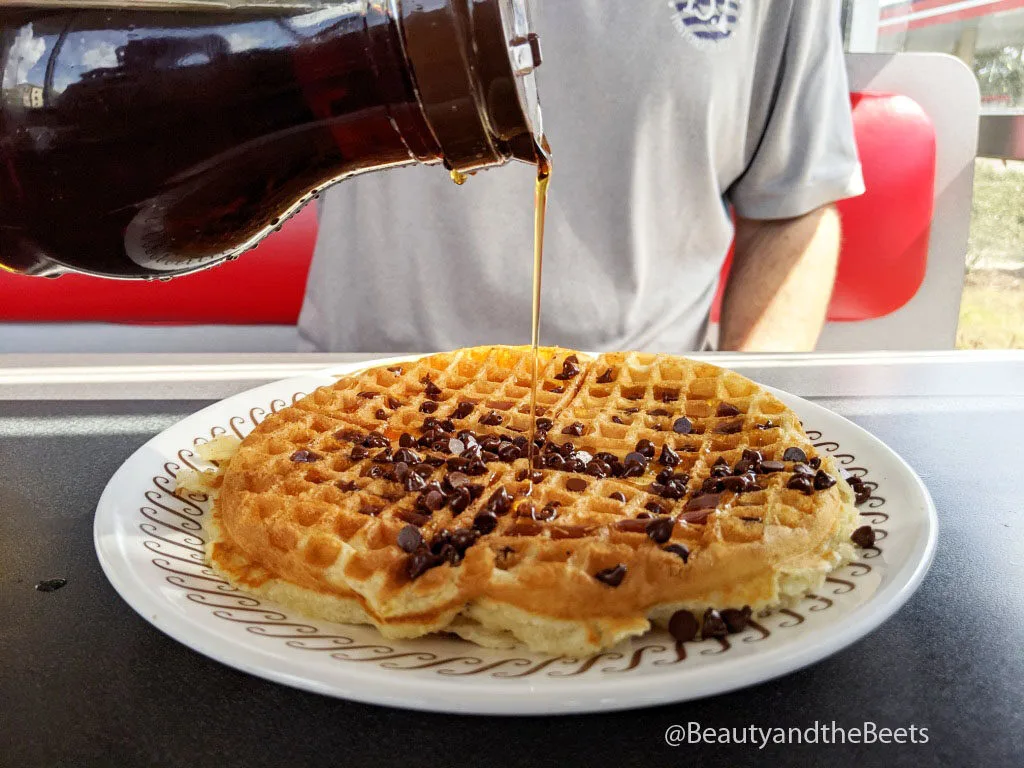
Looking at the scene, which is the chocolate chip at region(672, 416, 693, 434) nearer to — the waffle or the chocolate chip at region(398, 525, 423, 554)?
the waffle

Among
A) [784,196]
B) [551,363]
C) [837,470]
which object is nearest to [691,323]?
[784,196]

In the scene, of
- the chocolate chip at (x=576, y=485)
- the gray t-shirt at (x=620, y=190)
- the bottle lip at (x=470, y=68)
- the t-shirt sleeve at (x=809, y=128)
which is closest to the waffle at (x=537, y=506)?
the chocolate chip at (x=576, y=485)

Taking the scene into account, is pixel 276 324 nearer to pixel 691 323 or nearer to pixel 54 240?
pixel 691 323

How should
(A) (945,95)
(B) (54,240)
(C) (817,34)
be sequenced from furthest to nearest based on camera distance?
(A) (945,95) < (C) (817,34) < (B) (54,240)

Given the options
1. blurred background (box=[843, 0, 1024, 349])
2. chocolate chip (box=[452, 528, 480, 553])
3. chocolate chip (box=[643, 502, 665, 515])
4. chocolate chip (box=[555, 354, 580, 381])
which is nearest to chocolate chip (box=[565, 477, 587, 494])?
chocolate chip (box=[643, 502, 665, 515])

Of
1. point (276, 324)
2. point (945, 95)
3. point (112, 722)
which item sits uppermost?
point (945, 95)

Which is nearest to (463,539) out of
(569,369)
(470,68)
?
(470,68)

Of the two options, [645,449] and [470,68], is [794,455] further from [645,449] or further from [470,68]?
[470,68]
